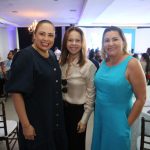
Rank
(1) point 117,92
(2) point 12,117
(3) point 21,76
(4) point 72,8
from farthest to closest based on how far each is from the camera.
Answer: (4) point 72,8 → (2) point 12,117 → (1) point 117,92 → (3) point 21,76

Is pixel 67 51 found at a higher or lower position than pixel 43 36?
lower

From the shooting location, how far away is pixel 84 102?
165 centimetres

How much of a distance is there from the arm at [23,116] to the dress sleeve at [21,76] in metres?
0.05

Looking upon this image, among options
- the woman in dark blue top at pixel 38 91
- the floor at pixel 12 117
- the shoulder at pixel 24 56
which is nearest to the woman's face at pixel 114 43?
the woman in dark blue top at pixel 38 91

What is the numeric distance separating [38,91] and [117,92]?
555 millimetres

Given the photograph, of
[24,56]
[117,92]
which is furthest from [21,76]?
[117,92]

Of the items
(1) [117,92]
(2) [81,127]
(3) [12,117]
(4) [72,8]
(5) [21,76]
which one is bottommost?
(3) [12,117]

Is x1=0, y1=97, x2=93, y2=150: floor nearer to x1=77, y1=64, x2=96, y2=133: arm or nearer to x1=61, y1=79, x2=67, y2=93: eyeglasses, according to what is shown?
x1=77, y1=64, x2=96, y2=133: arm

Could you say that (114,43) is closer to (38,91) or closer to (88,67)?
(88,67)

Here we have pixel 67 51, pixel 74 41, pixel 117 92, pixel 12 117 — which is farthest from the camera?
pixel 12 117

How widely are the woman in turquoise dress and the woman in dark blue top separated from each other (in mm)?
334

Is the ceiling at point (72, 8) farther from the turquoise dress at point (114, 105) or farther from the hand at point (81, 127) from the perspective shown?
the hand at point (81, 127)

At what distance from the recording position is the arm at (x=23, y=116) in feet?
4.34

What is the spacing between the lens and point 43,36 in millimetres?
1406
